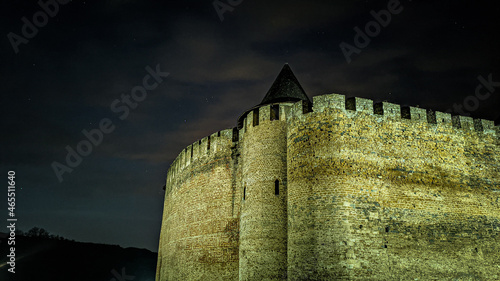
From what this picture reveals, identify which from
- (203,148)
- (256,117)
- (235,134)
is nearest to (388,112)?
(256,117)

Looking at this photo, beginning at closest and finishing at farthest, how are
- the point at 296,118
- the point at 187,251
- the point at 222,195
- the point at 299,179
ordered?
the point at 299,179 → the point at 296,118 → the point at 222,195 → the point at 187,251

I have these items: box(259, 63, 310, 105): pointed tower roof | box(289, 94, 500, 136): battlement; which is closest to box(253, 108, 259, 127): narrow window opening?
box(259, 63, 310, 105): pointed tower roof

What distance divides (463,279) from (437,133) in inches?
241

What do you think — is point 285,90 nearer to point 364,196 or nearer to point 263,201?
point 263,201

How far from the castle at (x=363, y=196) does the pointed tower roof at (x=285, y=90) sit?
1650 mm

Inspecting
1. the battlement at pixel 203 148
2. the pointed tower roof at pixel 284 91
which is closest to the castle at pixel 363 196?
the pointed tower roof at pixel 284 91

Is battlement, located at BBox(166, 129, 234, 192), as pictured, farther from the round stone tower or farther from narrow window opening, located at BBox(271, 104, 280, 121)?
narrow window opening, located at BBox(271, 104, 280, 121)

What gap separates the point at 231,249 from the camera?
1914 cm

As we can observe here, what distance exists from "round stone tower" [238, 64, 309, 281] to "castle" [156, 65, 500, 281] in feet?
0.15

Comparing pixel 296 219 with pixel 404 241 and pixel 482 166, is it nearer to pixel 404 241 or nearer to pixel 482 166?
pixel 404 241

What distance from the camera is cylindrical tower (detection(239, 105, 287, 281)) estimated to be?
15984 mm

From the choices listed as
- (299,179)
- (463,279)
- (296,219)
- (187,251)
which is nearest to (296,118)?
(299,179)

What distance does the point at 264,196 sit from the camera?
669 inches

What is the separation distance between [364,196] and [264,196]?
15.0 feet
